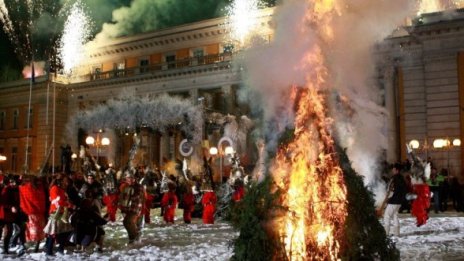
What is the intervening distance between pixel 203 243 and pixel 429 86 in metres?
19.1

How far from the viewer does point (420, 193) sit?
15.0 metres

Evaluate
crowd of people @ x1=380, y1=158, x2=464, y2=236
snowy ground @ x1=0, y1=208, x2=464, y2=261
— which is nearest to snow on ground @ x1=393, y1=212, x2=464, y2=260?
snowy ground @ x1=0, y1=208, x2=464, y2=261

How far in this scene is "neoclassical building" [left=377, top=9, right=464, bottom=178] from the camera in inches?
1003

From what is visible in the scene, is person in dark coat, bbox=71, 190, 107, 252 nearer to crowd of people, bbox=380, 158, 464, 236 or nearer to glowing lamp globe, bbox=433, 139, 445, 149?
crowd of people, bbox=380, 158, 464, 236

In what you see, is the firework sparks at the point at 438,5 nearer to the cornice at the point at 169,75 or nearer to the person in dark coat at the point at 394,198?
the cornice at the point at 169,75

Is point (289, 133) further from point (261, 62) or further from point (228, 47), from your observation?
point (228, 47)

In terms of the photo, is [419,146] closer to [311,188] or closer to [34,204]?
[34,204]

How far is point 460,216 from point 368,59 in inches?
432

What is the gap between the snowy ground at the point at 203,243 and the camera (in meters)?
9.82

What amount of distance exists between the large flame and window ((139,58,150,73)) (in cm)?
3338

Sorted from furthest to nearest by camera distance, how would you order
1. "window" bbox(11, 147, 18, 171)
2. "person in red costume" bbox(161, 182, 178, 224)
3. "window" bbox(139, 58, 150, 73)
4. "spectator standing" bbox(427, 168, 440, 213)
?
"window" bbox(11, 147, 18, 171) → "window" bbox(139, 58, 150, 73) → "spectator standing" bbox(427, 168, 440, 213) → "person in red costume" bbox(161, 182, 178, 224)

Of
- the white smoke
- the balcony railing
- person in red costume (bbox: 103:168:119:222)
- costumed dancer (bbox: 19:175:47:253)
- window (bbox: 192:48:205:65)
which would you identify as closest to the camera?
the white smoke

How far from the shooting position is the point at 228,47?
37688mm

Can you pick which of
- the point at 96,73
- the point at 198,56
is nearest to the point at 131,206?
the point at 198,56
